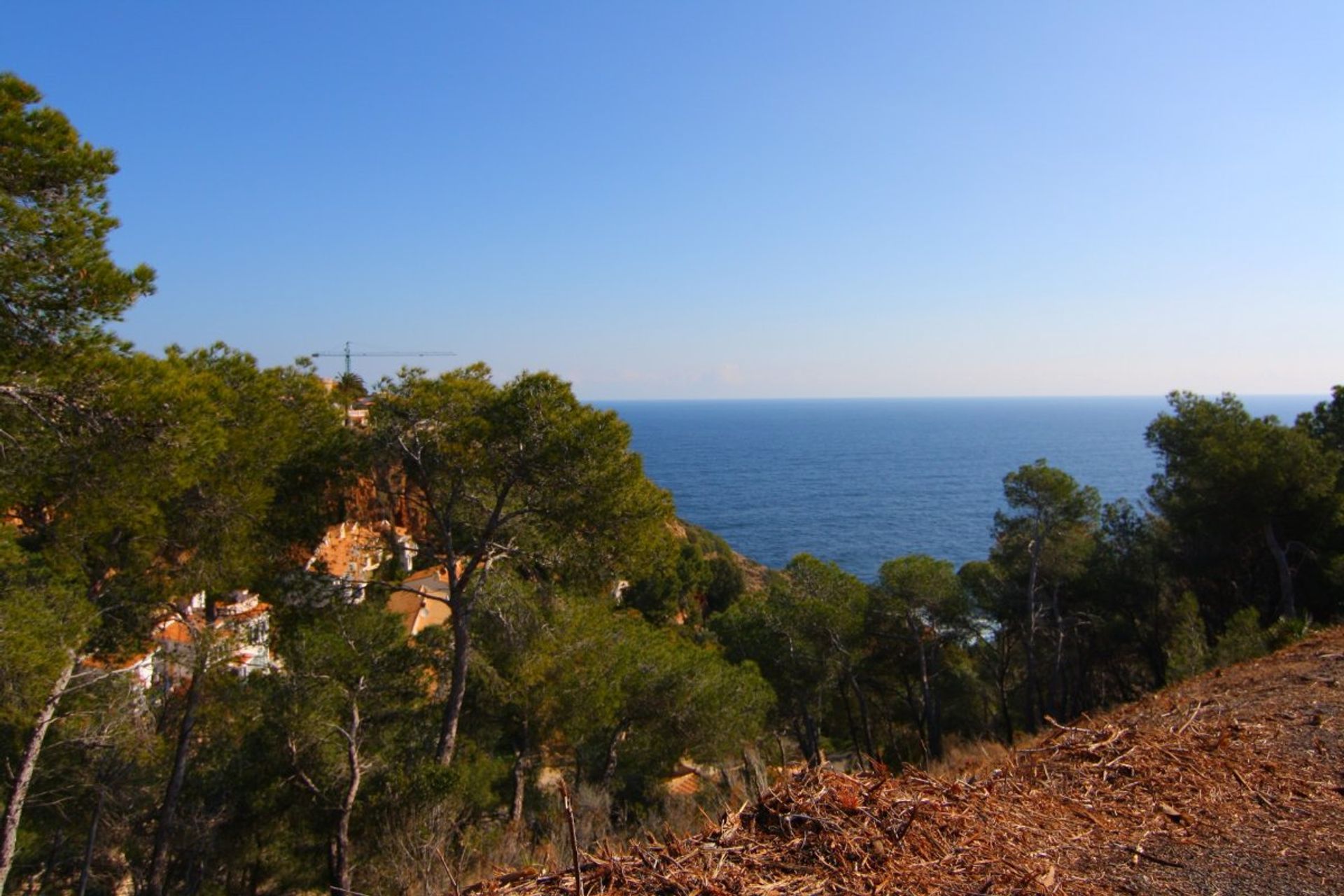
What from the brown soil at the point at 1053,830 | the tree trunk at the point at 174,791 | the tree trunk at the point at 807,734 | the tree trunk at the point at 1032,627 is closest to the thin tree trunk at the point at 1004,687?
the tree trunk at the point at 1032,627

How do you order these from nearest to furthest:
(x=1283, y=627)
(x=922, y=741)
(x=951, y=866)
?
(x=951, y=866) → (x=1283, y=627) → (x=922, y=741)

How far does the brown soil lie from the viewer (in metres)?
2.39

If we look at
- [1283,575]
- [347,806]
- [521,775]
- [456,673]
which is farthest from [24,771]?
[1283,575]

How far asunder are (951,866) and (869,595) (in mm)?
14755

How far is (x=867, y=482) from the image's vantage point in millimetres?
79750

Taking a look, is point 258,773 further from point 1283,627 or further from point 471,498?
point 1283,627

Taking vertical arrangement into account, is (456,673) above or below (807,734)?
above

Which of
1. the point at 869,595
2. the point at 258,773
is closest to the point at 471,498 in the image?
the point at 258,773

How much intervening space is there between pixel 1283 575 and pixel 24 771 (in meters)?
17.4

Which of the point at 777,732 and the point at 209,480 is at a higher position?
the point at 209,480

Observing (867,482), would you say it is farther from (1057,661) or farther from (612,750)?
(612,750)

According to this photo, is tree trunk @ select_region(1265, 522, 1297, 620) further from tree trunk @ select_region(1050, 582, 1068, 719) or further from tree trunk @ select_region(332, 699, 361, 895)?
tree trunk @ select_region(332, 699, 361, 895)

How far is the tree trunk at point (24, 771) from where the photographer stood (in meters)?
6.58

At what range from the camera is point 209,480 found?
26.0 ft
